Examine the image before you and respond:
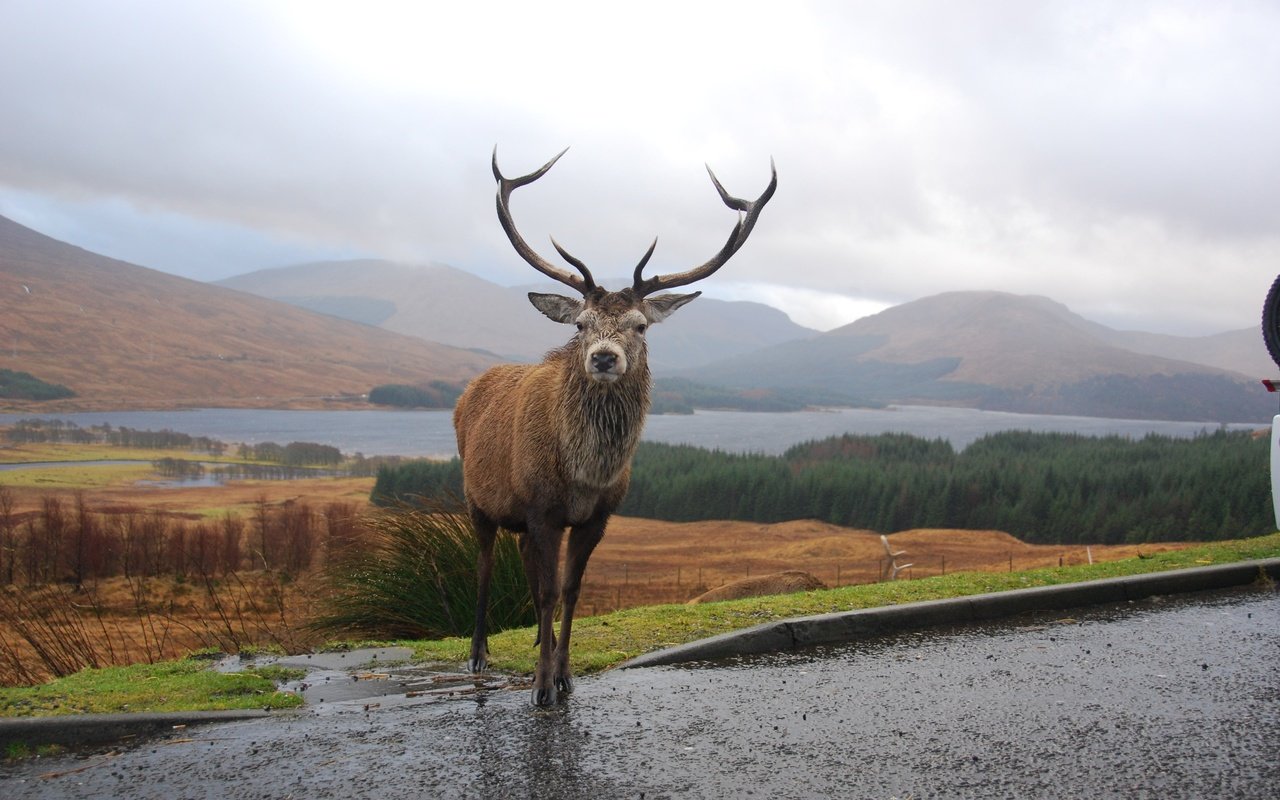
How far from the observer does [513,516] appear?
707 centimetres

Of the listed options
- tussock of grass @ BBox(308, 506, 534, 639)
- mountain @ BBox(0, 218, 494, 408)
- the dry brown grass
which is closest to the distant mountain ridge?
mountain @ BBox(0, 218, 494, 408)

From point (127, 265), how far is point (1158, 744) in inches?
7141

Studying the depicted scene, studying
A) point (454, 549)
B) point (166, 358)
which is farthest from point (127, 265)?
point (454, 549)

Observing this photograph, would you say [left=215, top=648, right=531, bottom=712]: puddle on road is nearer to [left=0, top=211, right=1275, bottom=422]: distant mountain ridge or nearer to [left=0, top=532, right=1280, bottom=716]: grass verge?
[left=0, top=532, right=1280, bottom=716]: grass verge

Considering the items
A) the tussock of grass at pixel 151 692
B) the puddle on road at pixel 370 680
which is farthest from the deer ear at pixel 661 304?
the tussock of grass at pixel 151 692

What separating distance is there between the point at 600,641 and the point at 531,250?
3.19 meters

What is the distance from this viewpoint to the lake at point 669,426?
288ft

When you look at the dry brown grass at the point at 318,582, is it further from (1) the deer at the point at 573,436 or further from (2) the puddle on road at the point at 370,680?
(1) the deer at the point at 573,436

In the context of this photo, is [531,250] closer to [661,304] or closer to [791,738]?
[661,304]

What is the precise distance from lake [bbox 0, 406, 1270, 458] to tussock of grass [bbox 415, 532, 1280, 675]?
197 feet

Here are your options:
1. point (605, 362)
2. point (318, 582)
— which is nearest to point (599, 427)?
point (605, 362)

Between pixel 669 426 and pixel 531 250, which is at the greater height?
pixel 531 250

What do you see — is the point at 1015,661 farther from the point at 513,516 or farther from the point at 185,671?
the point at 185,671

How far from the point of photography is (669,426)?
14050 centimetres
